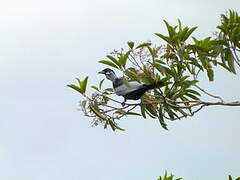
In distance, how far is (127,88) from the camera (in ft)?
27.0

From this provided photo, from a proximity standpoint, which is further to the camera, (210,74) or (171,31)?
(210,74)

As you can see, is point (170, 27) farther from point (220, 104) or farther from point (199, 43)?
point (220, 104)

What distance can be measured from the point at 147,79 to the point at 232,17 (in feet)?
4.26

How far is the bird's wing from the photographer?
317 inches

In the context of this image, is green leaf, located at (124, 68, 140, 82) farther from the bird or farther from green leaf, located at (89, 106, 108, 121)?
green leaf, located at (89, 106, 108, 121)

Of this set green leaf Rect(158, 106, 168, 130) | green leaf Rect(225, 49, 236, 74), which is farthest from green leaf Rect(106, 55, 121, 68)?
green leaf Rect(225, 49, 236, 74)

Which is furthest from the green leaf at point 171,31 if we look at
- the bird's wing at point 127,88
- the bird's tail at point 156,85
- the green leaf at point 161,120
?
the green leaf at point 161,120

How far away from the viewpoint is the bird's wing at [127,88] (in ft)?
26.5

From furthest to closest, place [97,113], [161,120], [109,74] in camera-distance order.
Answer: [109,74] < [161,120] < [97,113]

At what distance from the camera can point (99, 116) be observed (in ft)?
26.5

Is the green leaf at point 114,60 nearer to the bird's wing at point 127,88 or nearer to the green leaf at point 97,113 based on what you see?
the bird's wing at point 127,88

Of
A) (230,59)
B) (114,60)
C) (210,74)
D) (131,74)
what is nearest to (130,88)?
(131,74)

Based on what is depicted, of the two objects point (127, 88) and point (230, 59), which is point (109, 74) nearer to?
point (127, 88)

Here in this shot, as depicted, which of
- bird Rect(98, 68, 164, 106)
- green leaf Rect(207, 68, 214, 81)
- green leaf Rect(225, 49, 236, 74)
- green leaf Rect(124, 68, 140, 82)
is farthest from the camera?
green leaf Rect(207, 68, 214, 81)
